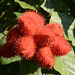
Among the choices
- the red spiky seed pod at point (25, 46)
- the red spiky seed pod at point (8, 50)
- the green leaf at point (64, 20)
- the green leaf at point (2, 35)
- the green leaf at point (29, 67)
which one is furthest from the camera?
the green leaf at point (64, 20)

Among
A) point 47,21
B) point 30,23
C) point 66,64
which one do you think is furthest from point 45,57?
point 47,21

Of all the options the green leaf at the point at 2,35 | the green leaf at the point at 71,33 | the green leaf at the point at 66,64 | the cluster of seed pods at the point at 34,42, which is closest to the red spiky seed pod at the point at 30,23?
the cluster of seed pods at the point at 34,42

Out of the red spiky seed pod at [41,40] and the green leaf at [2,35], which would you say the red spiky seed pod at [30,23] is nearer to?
the red spiky seed pod at [41,40]

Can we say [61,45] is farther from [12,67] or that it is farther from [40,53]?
[12,67]

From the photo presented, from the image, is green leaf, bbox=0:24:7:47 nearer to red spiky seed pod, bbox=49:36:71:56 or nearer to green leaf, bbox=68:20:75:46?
red spiky seed pod, bbox=49:36:71:56

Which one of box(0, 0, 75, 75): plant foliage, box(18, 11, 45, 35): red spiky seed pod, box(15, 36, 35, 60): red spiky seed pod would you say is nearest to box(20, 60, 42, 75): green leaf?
box(0, 0, 75, 75): plant foliage

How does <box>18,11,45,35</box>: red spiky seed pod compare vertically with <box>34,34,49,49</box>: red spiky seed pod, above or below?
above

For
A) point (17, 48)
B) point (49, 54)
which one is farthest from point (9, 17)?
point (49, 54)
